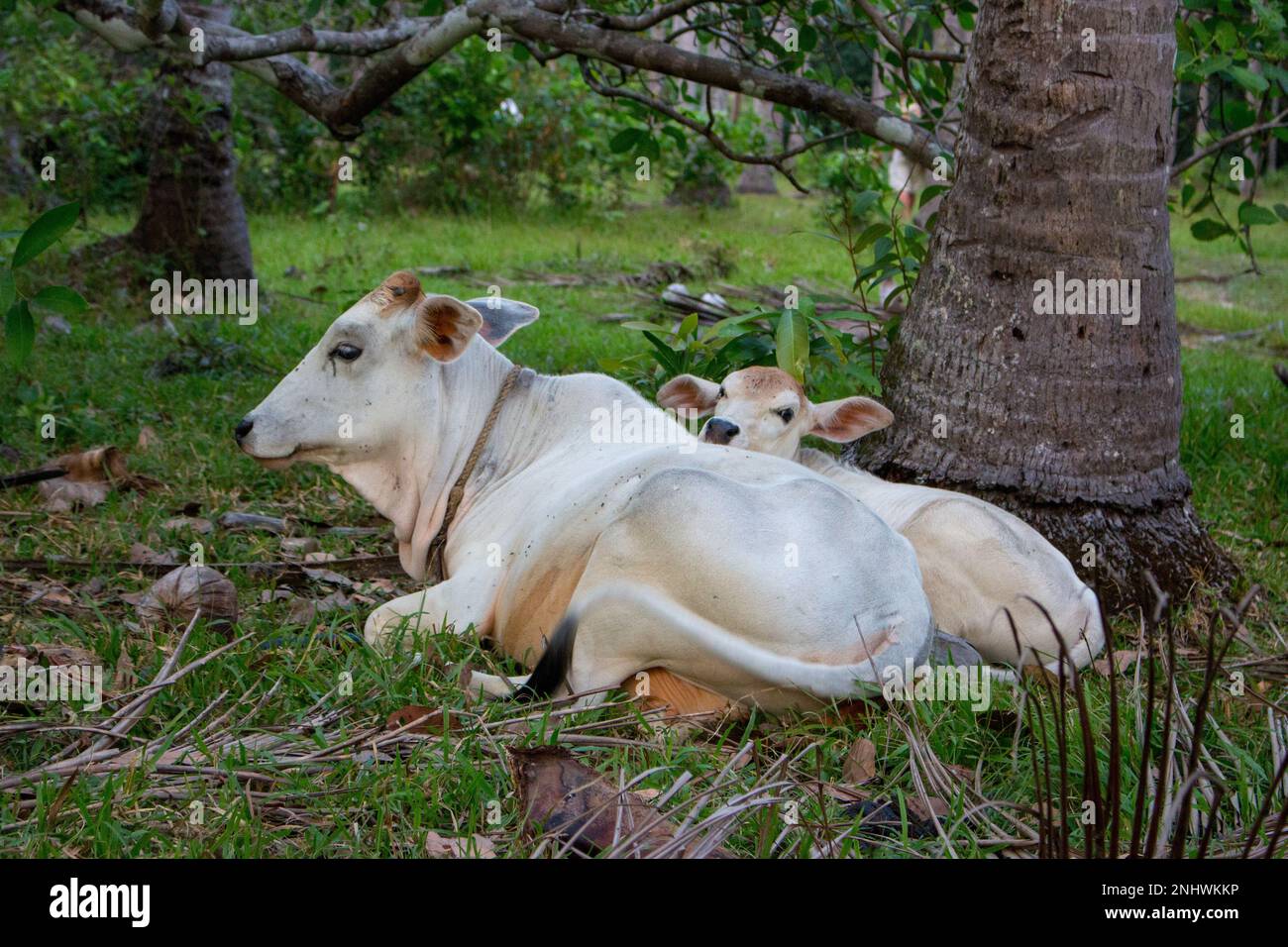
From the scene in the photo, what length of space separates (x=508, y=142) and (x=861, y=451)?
9.59 metres

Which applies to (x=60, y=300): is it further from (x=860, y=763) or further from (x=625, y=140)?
(x=625, y=140)

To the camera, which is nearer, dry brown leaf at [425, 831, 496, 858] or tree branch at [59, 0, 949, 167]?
dry brown leaf at [425, 831, 496, 858]

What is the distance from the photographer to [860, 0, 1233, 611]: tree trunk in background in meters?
4.43

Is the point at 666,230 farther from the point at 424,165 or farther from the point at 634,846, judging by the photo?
the point at 634,846

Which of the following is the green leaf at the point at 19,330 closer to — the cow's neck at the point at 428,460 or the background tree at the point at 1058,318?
the cow's neck at the point at 428,460

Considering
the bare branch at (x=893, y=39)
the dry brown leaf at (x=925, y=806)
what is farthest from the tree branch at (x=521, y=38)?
the dry brown leaf at (x=925, y=806)

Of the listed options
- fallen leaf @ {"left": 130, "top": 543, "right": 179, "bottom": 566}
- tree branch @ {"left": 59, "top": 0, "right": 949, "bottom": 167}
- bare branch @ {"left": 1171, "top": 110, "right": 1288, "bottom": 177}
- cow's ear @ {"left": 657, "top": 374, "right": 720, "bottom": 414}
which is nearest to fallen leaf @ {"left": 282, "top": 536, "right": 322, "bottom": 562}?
fallen leaf @ {"left": 130, "top": 543, "right": 179, "bottom": 566}

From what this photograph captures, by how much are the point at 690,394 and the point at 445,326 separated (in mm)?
1062

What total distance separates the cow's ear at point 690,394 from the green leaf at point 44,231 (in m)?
2.19

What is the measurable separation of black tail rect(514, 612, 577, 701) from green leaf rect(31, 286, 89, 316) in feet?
4.90

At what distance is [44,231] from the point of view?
3447 mm

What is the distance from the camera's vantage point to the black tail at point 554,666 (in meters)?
3.60

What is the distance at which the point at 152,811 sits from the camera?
9.60ft

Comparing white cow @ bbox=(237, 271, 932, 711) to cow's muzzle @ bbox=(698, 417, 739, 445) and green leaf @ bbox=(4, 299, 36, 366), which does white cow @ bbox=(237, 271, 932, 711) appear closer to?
cow's muzzle @ bbox=(698, 417, 739, 445)
